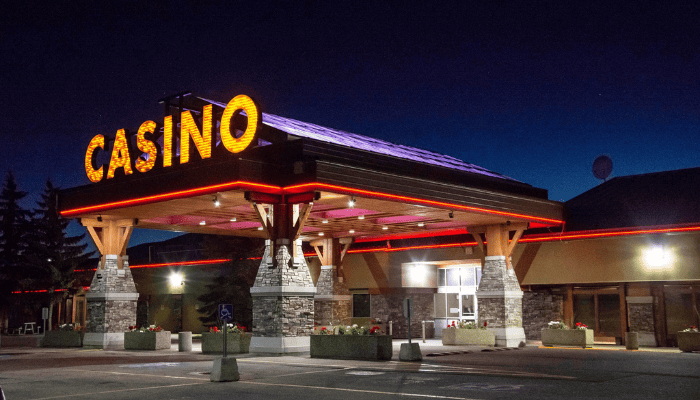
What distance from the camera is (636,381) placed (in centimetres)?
1670

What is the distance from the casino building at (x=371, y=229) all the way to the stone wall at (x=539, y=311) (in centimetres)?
7

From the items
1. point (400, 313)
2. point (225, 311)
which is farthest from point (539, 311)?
point (225, 311)

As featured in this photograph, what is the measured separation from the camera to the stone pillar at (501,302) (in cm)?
3238

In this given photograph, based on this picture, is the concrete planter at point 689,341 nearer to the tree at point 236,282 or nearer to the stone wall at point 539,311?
the stone wall at point 539,311

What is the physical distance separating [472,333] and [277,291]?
11.4 m

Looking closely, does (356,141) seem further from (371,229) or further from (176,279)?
(176,279)

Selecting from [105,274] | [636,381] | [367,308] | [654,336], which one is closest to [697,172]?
[654,336]

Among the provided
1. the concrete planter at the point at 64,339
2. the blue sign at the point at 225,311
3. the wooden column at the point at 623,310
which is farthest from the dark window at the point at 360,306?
the blue sign at the point at 225,311

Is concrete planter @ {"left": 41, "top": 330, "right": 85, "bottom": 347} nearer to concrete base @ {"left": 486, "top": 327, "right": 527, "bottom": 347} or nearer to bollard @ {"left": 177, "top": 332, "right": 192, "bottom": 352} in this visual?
bollard @ {"left": 177, "top": 332, "right": 192, "bottom": 352}

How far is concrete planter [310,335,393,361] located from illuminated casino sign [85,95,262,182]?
6972 mm

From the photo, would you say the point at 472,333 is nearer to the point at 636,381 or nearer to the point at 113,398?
the point at 636,381

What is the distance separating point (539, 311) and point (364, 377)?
19.6m

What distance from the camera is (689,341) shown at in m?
27.6

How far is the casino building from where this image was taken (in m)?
24.4
